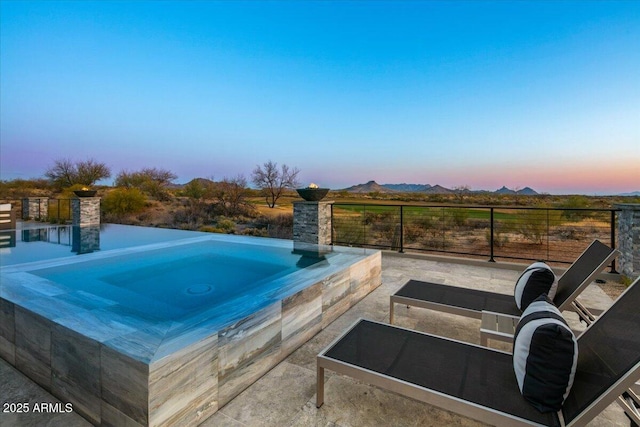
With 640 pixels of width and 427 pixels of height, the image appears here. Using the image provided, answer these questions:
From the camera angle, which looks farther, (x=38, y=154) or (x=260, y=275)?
(x=38, y=154)

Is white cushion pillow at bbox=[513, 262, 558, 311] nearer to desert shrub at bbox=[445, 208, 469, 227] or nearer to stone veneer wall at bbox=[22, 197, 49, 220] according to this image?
desert shrub at bbox=[445, 208, 469, 227]

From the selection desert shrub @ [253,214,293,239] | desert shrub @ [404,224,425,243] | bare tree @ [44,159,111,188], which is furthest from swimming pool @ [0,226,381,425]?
bare tree @ [44,159,111,188]

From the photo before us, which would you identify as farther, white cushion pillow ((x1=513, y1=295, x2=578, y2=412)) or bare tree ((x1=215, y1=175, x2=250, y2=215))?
bare tree ((x1=215, y1=175, x2=250, y2=215))

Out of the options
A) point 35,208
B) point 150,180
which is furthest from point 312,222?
point 150,180

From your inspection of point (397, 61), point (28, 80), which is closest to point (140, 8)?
point (28, 80)

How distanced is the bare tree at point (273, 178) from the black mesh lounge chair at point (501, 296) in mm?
13493

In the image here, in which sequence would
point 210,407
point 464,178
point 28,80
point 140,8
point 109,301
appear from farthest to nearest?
1. point 464,178
2. point 28,80
3. point 140,8
4. point 109,301
5. point 210,407

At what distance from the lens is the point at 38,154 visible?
17250mm

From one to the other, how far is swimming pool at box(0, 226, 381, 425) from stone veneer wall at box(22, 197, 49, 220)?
11.4 metres

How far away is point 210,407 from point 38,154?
22.6m

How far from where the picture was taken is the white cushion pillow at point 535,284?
259 centimetres

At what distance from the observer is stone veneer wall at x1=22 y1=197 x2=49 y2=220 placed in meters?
12.5

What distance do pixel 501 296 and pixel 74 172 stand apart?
24026mm

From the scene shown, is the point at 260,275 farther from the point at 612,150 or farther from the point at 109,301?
the point at 612,150
